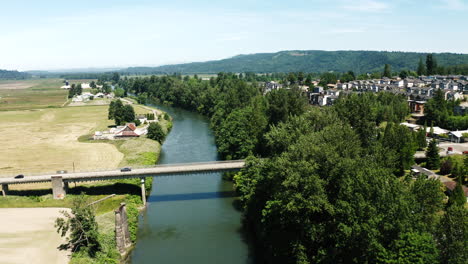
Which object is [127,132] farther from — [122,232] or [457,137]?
[457,137]

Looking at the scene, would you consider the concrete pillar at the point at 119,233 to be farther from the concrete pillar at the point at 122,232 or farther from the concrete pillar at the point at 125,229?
the concrete pillar at the point at 125,229

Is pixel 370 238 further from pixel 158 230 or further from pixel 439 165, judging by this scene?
pixel 439 165

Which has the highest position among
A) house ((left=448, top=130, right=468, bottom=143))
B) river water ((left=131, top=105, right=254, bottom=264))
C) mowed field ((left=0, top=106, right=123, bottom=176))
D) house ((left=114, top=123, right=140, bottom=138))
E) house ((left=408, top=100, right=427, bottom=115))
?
house ((left=408, top=100, right=427, bottom=115))

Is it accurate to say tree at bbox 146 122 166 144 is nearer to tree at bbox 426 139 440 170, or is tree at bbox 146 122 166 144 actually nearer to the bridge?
the bridge

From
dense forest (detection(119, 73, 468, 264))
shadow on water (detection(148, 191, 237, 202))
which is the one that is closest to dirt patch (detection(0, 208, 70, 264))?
shadow on water (detection(148, 191, 237, 202))

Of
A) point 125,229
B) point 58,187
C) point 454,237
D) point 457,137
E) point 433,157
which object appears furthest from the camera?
point 457,137

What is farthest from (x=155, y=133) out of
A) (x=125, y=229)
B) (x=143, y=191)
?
(x=125, y=229)

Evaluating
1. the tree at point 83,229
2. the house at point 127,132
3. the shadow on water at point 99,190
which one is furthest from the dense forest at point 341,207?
the house at point 127,132
